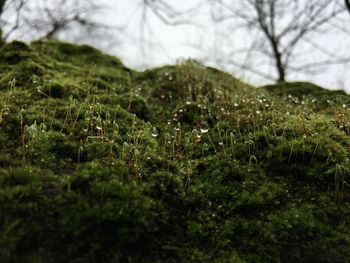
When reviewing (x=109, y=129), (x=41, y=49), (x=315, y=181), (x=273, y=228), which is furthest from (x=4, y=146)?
(x=41, y=49)

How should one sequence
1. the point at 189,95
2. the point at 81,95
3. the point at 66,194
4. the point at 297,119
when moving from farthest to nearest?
the point at 189,95, the point at 81,95, the point at 297,119, the point at 66,194

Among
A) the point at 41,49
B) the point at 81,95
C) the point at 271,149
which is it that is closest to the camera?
the point at 271,149

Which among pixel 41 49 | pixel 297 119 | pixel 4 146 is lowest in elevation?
pixel 4 146

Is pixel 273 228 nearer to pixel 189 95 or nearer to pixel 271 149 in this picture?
pixel 271 149

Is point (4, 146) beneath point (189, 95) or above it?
beneath

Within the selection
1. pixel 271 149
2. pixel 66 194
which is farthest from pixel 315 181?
pixel 66 194

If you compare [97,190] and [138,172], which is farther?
[138,172]
